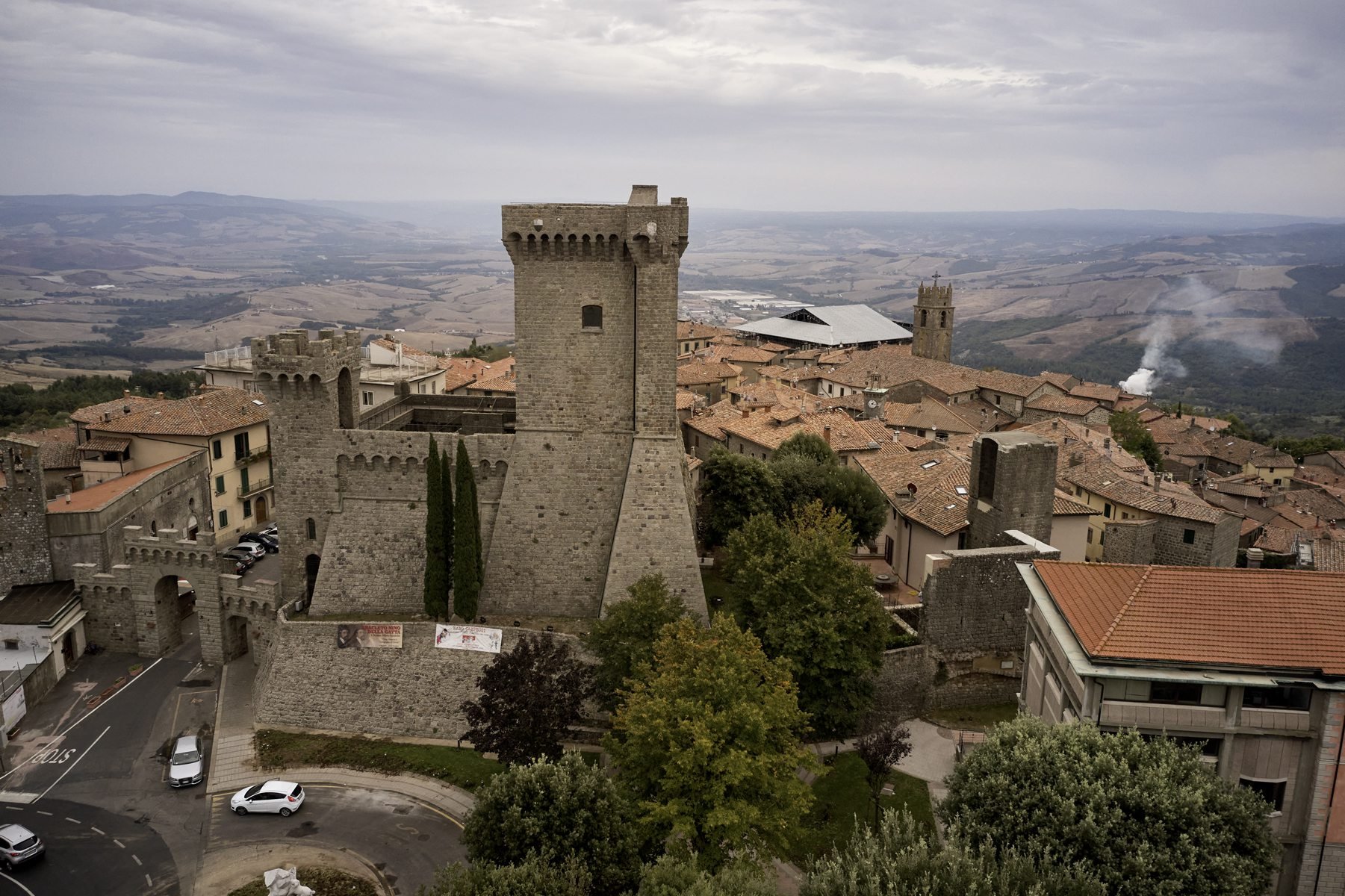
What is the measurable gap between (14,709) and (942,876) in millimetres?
38552

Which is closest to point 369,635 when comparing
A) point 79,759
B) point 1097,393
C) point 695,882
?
point 79,759

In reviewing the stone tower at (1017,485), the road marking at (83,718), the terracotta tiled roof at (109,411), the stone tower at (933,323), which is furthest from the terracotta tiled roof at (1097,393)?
the road marking at (83,718)

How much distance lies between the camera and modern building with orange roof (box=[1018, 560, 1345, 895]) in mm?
Result: 24281

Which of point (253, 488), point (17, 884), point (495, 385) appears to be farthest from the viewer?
point (495, 385)

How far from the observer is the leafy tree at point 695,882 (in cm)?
2023

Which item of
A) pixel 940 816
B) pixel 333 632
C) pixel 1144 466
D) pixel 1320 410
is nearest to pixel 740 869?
pixel 940 816

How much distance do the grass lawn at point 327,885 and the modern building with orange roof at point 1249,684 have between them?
21.9m

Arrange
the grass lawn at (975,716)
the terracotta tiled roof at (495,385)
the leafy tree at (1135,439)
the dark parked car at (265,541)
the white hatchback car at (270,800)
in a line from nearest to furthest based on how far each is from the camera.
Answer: the white hatchback car at (270,800) < the grass lawn at (975,716) < the dark parked car at (265,541) < the terracotta tiled roof at (495,385) < the leafy tree at (1135,439)

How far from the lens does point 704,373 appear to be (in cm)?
9519

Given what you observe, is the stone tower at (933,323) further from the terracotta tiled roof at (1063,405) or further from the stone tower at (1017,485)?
the stone tower at (1017,485)

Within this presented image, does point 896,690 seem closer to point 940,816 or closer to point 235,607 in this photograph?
point 940,816

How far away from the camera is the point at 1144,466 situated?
64.0 meters

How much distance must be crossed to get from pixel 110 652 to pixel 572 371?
2841cm

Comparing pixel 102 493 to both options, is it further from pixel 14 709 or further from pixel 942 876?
pixel 942 876
